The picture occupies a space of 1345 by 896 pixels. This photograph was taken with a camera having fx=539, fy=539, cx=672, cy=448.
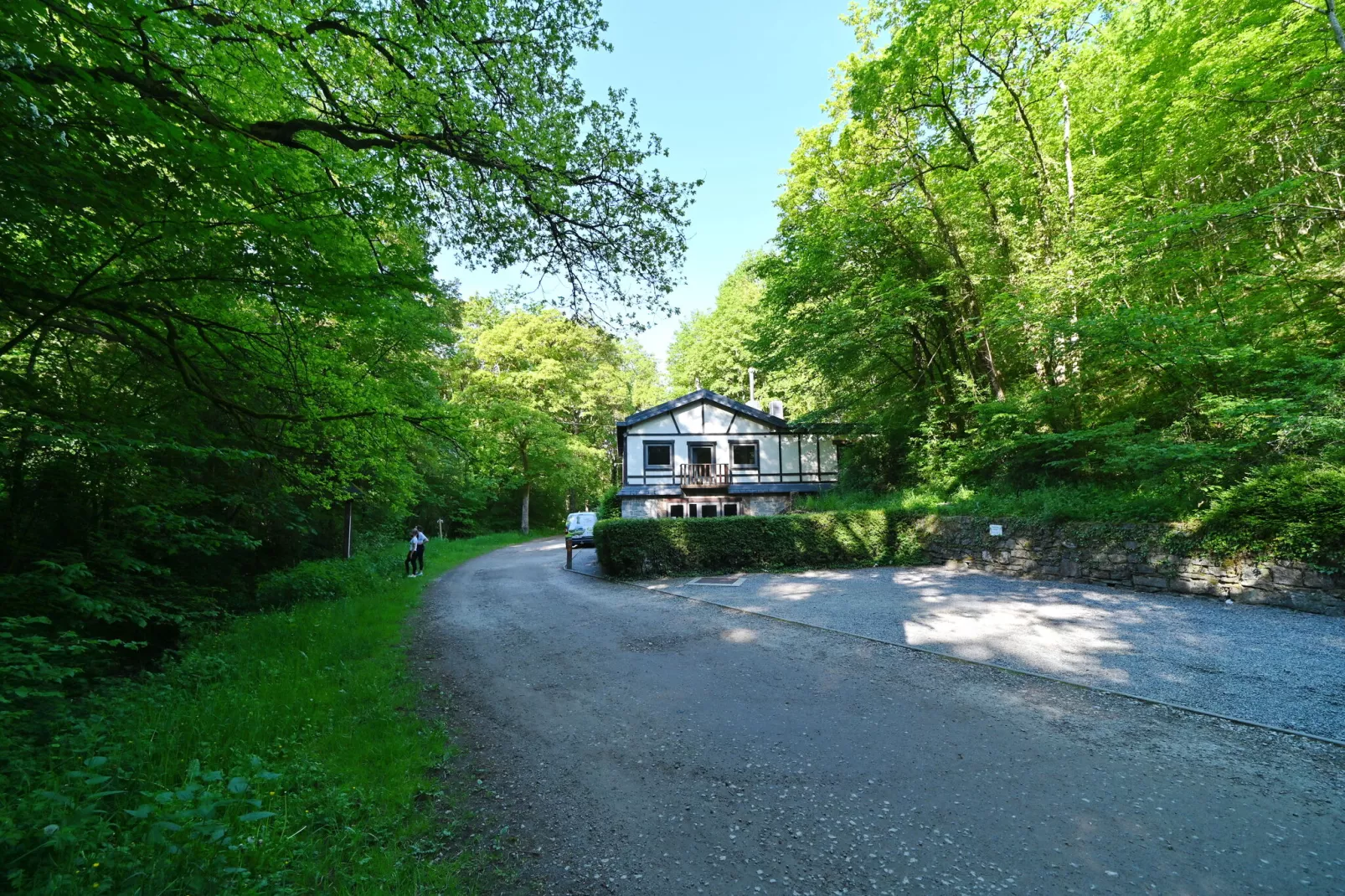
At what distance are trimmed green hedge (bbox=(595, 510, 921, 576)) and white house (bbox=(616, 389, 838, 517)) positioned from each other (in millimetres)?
9048

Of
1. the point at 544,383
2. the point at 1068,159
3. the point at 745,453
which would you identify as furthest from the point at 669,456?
the point at 1068,159

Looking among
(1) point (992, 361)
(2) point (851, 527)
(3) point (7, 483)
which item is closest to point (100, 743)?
(3) point (7, 483)

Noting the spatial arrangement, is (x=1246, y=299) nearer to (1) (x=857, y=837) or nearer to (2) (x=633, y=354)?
(1) (x=857, y=837)

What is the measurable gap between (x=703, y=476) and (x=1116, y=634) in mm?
17106

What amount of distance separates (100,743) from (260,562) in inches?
384

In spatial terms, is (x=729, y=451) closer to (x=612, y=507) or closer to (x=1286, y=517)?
(x=612, y=507)

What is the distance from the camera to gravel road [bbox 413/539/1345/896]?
8.91 feet

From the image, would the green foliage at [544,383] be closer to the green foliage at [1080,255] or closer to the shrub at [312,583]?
the shrub at [312,583]

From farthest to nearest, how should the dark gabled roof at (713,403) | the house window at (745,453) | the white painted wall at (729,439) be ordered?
the house window at (745,453), the white painted wall at (729,439), the dark gabled roof at (713,403)

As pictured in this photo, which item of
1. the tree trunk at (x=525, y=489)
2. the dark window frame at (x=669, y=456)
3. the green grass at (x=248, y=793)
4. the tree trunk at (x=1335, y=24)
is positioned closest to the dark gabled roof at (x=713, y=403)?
the dark window frame at (x=669, y=456)

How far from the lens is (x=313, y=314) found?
20.1 ft

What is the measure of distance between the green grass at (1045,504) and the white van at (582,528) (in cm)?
972

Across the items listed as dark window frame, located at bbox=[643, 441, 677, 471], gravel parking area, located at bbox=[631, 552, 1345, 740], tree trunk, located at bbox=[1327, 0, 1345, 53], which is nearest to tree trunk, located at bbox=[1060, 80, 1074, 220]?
tree trunk, located at bbox=[1327, 0, 1345, 53]

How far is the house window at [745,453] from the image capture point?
24141 millimetres
